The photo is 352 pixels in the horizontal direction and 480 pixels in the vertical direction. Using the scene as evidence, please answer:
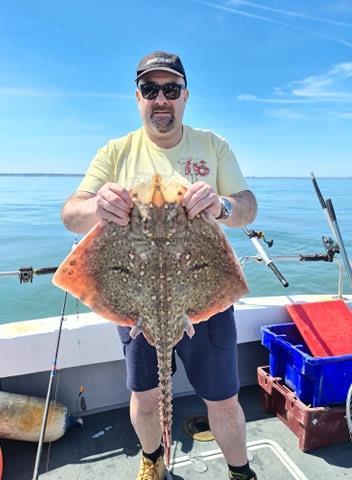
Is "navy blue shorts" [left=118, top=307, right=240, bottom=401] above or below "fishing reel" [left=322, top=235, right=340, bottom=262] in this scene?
below

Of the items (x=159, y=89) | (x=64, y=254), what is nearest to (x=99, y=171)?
(x=159, y=89)

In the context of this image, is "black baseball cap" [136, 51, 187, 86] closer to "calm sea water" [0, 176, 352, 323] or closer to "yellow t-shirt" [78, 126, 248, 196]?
"yellow t-shirt" [78, 126, 248, 196]

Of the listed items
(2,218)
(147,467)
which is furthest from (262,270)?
(2,218)

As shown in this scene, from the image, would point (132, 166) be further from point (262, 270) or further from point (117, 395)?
point (262, 270)

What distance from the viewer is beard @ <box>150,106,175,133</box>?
2.38 meters

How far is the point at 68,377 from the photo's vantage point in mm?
3664

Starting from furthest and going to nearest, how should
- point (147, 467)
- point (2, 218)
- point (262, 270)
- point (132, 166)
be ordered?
point (2, 218)
point (262, 270)
point (147, 467)
point (132, 166)

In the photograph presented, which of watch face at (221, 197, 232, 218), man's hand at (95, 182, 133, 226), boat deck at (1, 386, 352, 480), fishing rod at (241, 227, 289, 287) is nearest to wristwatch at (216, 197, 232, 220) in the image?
watch face at (221, 197, 232, 218)

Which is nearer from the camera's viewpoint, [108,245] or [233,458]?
[108,245]

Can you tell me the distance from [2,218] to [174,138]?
2891cm

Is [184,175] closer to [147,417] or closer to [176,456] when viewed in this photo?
[147,417]

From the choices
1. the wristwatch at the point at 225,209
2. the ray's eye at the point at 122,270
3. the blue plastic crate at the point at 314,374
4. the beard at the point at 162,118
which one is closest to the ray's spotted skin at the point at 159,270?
the ray's eye at the point at 122,270

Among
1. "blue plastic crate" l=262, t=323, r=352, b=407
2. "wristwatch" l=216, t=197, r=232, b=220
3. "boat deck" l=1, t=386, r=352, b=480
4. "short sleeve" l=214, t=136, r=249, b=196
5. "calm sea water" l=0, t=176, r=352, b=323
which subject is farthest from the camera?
"calm sea water" l=0, t=176, r=352, b=323

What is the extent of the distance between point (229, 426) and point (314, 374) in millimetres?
993
